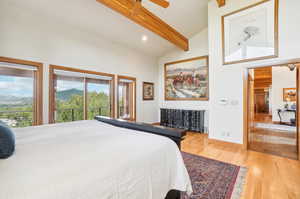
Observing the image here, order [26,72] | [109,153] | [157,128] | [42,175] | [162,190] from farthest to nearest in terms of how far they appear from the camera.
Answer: [26,72]
[157,128]
[162,190]
[109,153]
[42,175]

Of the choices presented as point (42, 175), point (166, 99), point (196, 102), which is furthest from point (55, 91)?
point (196, 102)

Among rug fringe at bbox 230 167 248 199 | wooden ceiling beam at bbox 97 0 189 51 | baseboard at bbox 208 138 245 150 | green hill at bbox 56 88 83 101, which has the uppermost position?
wooden ceiling beam at bbox 97 0 189 51

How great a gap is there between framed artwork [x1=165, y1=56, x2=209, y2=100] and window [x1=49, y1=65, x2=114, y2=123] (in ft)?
8.53

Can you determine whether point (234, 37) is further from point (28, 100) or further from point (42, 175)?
point (28, 100)

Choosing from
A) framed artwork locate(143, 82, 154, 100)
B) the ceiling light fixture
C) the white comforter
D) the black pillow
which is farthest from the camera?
framed artwork locate(143, 82, 154, 100)

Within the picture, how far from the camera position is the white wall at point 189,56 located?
515 cm

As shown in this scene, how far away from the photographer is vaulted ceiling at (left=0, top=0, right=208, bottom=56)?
3.11 metres

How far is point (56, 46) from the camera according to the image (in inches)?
136

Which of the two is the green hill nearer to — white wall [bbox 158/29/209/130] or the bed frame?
the bed frame

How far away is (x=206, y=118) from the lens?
508cm

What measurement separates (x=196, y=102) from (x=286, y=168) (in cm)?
317

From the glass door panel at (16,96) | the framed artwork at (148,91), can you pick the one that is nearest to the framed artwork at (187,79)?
the framed artwork at (148,91)

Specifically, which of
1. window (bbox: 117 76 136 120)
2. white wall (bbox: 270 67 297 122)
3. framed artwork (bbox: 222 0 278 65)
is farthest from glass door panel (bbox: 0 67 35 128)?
white wall (bbox: 270 67 297 122)

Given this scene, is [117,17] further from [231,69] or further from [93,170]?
[93,170]
